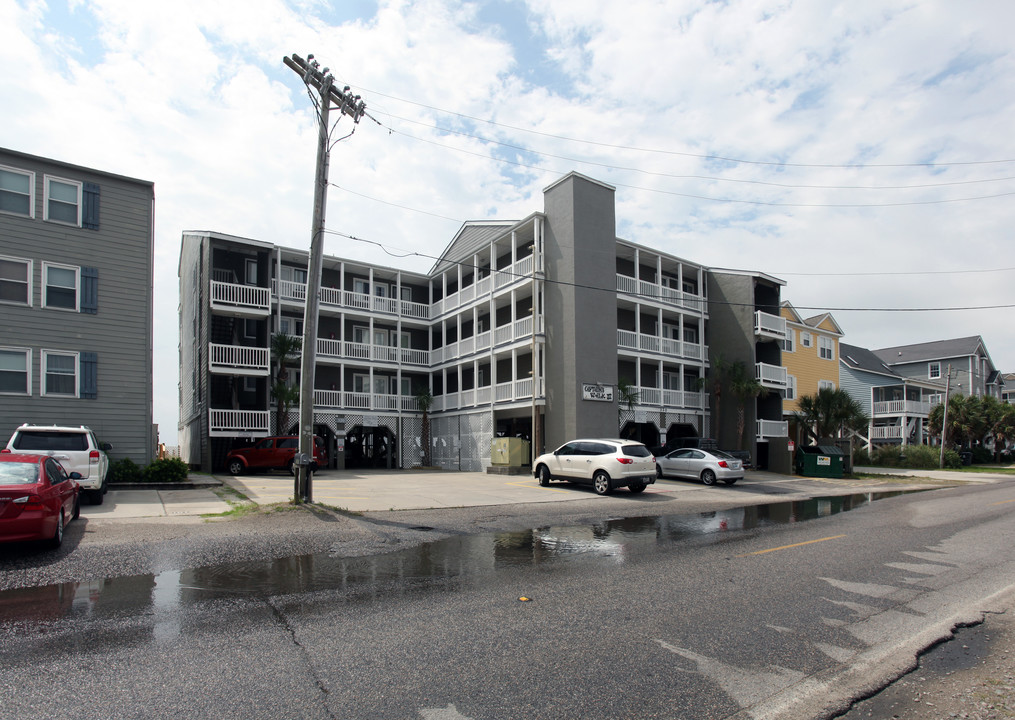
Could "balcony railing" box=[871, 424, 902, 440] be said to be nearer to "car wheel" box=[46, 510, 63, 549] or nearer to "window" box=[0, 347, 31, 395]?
"window" box=[0, 347, 31, 395]

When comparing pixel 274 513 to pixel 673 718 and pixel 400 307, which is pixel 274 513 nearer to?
pixel 673 718

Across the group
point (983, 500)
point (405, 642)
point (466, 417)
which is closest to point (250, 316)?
point (466, 417)

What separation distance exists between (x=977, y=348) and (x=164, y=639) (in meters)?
71.5

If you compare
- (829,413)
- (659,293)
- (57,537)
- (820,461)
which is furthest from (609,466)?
(829,413)

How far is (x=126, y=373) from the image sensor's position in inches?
783

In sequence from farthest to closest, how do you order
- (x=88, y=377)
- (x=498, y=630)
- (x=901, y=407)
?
(x=901, y=407), (x=88, y=377), (x=498, y=630)

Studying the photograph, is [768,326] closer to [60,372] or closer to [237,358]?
[237,358]

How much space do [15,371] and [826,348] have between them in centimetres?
4390

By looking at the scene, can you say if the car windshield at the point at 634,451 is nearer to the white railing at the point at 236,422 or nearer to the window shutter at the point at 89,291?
the white railing at the point at 236,422

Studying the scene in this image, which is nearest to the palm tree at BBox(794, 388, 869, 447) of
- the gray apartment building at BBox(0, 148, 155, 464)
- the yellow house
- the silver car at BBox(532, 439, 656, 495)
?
the yellow house

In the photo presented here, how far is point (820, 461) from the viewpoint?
30.6 m

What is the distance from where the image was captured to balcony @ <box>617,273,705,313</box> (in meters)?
30.5

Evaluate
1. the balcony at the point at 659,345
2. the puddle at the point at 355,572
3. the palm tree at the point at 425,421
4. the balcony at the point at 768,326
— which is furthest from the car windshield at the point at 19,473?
the balcony at the point at 768,326

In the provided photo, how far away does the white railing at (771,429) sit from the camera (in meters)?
32.5
